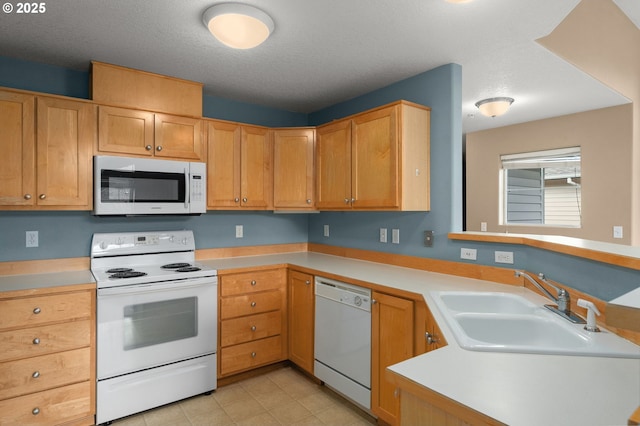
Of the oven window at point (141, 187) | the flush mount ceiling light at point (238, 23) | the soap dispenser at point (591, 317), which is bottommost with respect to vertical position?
the soap dispenser at point (591, 317)

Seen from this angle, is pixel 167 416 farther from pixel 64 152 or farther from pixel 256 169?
pixel 256 169

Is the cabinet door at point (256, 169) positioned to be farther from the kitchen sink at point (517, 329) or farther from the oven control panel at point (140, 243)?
the kitchen sink at point (517, 329)

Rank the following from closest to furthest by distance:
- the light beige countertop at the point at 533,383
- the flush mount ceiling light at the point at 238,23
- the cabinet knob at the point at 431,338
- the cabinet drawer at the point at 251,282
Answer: the light beige countertop at the point at 533,383, the cabinet knob at the point at 431,338, the flush mount ceiling light at the point at 238,23, the cabinet drawer at the point at 251,282

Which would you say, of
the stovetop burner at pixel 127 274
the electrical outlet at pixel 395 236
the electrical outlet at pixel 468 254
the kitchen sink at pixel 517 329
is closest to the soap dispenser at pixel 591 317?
the kitchen sink at pixel 517 329

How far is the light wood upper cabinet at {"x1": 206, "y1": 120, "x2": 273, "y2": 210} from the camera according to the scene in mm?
3059

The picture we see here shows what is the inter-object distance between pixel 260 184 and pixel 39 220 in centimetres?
169

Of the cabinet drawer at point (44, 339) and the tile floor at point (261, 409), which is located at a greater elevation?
the cabinet drawer at point (44, 339)

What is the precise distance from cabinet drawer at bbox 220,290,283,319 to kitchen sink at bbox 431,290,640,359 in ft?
4.93

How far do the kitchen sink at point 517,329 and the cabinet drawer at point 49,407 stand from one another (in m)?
2.21

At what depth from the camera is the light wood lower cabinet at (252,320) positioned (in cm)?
278

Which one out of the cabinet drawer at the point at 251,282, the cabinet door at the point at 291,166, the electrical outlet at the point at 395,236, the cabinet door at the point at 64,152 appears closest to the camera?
the cabinet door at the point at 64,152

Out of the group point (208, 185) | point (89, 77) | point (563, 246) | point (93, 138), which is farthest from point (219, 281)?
point (563, 246)

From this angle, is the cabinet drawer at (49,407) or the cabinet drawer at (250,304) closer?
the cabinet drawer at (49,407)

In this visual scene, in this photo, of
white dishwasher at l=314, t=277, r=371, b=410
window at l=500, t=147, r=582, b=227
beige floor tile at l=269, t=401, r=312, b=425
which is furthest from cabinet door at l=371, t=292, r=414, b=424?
window at l=500, t=147, r=582, b=227
